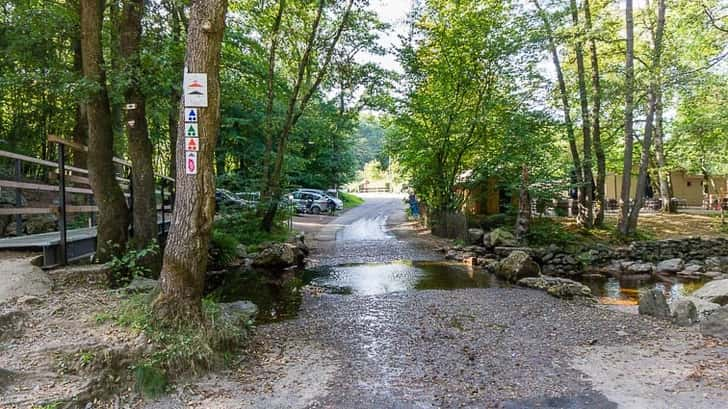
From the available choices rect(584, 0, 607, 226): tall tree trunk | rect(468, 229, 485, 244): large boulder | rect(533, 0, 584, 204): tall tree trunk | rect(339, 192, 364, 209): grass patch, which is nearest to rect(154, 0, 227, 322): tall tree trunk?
rect(468, 229, 485, 244): large boulder

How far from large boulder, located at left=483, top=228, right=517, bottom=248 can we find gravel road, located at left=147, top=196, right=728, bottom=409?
18.9 ft

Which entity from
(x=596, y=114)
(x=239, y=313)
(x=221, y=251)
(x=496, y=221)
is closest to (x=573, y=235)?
(x=496, y=221)

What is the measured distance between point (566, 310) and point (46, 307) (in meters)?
6.16

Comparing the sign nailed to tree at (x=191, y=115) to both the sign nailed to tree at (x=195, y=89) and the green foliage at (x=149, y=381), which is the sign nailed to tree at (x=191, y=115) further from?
the green foliage at (x=149, y=381)

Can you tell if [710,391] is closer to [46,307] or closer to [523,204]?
[46,307]

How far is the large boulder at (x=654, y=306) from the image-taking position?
564 cm

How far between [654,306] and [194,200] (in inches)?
233

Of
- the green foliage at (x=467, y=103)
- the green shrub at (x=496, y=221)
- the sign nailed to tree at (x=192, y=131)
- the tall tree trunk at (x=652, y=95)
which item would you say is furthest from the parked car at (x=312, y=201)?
the sign nailed to tree at (x=192, y=131)

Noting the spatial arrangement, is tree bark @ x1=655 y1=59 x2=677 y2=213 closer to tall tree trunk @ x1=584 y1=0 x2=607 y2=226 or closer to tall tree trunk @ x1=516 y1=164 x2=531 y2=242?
tall tree trunk @ x1=584 y1=0 x2=607 y2=226

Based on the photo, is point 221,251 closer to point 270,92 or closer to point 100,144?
point 100,144

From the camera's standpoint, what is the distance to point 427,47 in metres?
15.5

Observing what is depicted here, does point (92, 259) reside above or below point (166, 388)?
above

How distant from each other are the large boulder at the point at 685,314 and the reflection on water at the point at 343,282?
10.1ft

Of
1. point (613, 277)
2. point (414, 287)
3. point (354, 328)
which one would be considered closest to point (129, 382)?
point (354, 328)
